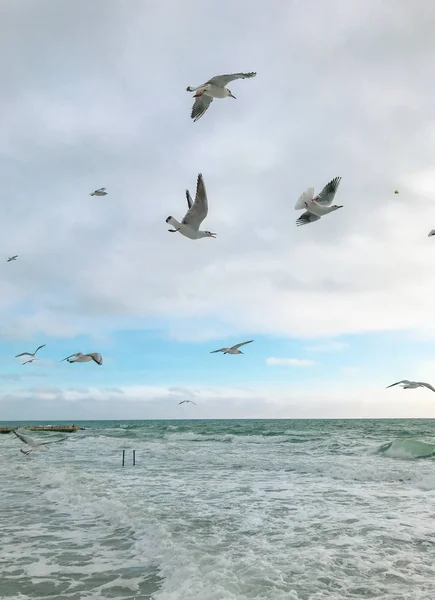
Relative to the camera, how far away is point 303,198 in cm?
1017

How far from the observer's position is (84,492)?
15039 mm

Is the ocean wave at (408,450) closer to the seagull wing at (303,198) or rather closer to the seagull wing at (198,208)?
the seagull wing at (303,198)

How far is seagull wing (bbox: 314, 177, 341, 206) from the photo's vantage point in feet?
34.0

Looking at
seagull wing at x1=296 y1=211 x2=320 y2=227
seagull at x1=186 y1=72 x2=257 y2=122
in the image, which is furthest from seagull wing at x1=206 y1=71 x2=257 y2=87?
seagull wing at x1=296 y1=211 x2=320 y2=227

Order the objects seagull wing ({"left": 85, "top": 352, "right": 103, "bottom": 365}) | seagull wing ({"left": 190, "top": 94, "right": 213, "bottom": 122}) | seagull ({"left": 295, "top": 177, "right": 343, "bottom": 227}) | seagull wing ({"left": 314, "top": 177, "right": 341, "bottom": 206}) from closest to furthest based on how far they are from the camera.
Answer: seagull wing ({"left": 190, "top": 94, "right": 213, "bottom": 122}), seagull ({"left": 295, "top": 177, "right": 343, "bottom": 227}), seagull wing ({"left": 314, "top": 177, "right": 341, "bottom": 206}), seagull wing ({"left": 85, "top": 352, "right": 103, "bottom": 365})

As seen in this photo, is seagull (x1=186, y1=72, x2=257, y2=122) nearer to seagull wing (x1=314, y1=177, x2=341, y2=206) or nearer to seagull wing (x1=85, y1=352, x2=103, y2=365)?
seagull wing (x1=314, y1=177, x2=341, y2=206)

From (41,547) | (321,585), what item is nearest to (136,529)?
(41,547)

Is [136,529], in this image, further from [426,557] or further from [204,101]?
[204,101]

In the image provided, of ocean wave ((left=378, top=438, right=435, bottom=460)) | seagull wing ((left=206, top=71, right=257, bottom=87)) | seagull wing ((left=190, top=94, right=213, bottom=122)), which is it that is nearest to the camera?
seagull wing ((left=206, top=71, right=257, bottom=87))

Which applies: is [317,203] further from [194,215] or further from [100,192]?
[100,192]

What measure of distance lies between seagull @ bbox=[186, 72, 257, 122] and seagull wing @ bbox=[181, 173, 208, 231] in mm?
1270

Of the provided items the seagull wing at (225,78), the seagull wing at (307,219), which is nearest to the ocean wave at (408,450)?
the seagull wing at (307,219)

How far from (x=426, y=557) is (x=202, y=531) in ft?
13.9

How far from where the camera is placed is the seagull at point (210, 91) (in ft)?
26.2
